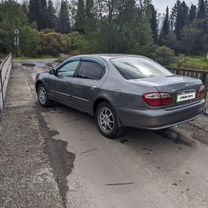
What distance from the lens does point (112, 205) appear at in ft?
8.32

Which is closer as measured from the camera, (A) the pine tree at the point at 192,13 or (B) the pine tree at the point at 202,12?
(B) the pine tree at the point at 202,12

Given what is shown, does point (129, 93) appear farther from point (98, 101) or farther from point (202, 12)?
point (202, 12)

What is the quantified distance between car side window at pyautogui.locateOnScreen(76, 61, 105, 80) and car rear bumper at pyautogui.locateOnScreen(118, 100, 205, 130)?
0.94 m

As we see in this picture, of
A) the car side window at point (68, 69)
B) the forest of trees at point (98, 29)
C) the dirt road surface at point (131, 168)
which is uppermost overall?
the forest of trees at point (98, 29)

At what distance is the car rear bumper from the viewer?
3.54 m

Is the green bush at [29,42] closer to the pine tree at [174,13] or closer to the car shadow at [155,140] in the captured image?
the car shadow at [155,140]

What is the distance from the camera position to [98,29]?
76.9 feet

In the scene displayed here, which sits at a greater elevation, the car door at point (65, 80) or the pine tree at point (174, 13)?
the pine tree at point (174, 13)

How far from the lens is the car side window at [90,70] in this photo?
4.45 m

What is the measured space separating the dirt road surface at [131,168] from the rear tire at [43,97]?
1.43 m

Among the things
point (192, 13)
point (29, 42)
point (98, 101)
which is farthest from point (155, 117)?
point (192, 13)

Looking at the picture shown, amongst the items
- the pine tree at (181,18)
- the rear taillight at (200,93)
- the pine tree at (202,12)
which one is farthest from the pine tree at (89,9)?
the pine tree at (202,12)

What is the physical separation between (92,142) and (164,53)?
2321 centimetres

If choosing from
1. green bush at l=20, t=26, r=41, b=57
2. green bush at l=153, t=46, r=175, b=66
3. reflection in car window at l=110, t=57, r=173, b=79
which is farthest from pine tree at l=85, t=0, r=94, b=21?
reflection in car window at l=110, t=57, r=173, b=79
